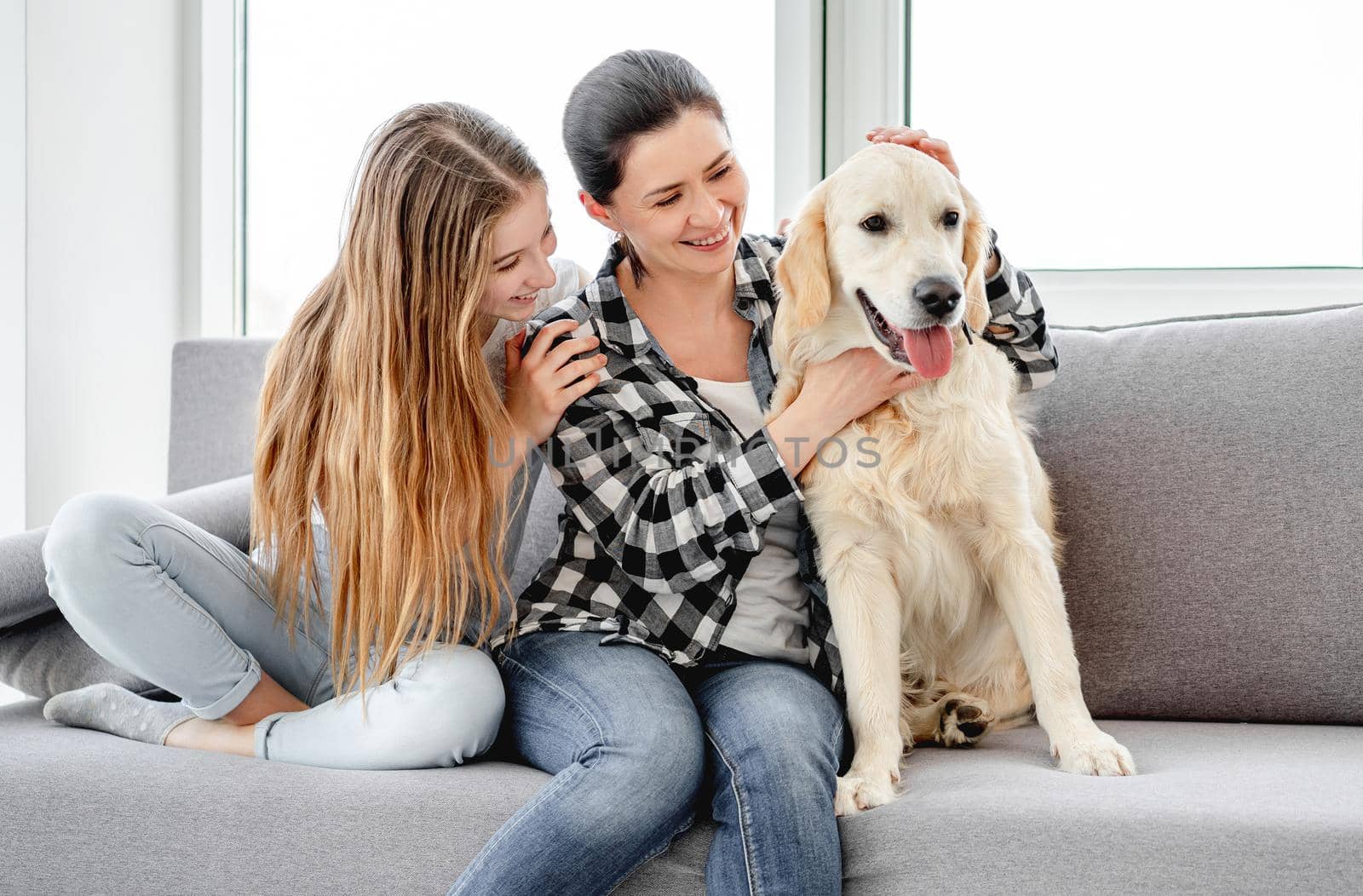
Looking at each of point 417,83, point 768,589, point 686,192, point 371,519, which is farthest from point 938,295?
point 417,83

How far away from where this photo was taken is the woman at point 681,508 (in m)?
1.27

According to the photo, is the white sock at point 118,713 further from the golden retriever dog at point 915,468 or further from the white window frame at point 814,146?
the white window frame at point 814,146

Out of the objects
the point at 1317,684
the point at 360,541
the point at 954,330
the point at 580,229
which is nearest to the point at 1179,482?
the point at 1317,684

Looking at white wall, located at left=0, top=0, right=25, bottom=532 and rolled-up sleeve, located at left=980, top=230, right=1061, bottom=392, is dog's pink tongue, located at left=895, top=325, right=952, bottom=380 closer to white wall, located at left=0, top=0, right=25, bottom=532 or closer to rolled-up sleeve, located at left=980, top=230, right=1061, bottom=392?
rolled-up sleeve, located at left=980, top=230, right=1061, bottom=392

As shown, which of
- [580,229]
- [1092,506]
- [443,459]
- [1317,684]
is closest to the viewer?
[443,459]

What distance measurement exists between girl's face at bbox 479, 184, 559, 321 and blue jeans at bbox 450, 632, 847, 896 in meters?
0.50

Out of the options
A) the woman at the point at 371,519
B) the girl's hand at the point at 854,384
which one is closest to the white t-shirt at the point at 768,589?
the girl's hand at the point at 854,384

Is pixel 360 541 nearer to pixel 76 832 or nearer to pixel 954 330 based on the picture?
pixel 76 832

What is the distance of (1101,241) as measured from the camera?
7.52 feet

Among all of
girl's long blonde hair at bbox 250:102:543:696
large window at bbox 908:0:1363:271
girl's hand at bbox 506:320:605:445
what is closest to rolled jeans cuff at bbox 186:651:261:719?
girl's long blonde hair at bbox 250:102:543:696

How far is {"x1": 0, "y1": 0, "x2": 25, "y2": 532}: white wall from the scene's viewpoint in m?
2.41

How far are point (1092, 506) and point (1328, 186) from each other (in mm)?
1044

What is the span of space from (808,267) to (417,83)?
1.73 m

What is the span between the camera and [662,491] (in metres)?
1.45
